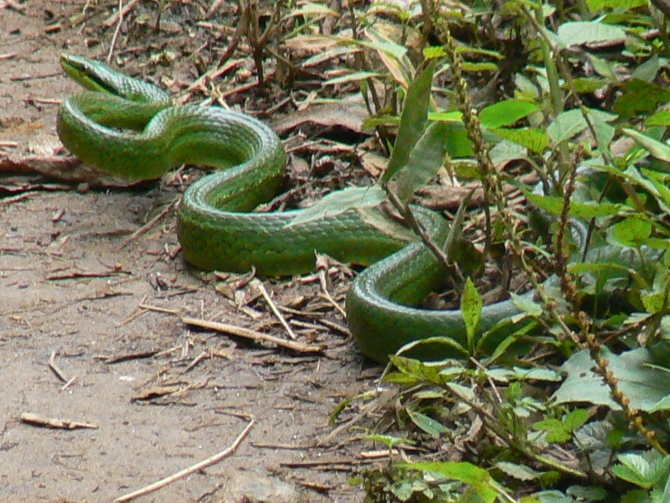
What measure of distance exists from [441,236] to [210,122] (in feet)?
6.95

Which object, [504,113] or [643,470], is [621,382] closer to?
[643,470]

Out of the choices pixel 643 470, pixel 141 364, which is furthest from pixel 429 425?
pixel 141 364

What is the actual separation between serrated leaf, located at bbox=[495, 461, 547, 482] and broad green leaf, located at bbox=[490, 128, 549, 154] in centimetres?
97

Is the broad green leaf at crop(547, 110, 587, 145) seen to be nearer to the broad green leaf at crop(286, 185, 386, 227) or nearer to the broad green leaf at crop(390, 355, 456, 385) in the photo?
the broad green leaf at crop(286, 185, 386, 227)

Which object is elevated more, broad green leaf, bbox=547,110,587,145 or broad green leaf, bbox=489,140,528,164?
broad green leaf, bbox=547,110,587,145

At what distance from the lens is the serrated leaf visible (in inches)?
103

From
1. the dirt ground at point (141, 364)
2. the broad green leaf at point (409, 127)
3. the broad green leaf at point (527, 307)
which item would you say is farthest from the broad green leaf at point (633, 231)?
the dirt ground at point (141, 364)

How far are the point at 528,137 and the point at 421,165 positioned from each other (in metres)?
0.34

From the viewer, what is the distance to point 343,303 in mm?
4441

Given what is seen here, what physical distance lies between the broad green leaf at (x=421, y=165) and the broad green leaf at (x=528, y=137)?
18cm

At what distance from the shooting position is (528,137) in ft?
9.48

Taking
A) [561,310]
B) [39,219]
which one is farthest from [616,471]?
[39,219]

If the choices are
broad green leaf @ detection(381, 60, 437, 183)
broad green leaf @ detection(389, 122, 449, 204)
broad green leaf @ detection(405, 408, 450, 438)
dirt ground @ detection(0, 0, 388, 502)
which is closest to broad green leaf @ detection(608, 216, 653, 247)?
broad green leaf @ detection(389, 122, 449, 204)

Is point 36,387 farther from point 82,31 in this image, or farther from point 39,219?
point 82,31
